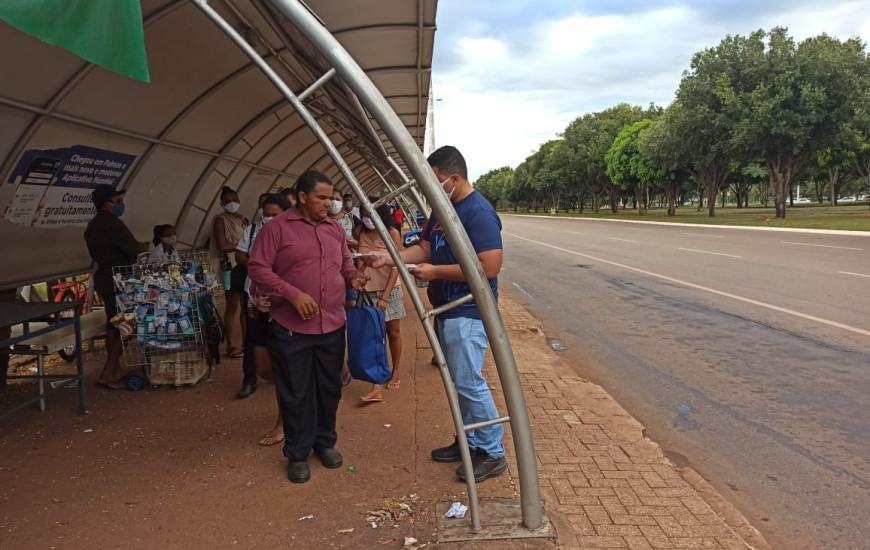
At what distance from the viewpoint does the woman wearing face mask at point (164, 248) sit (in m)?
5.74

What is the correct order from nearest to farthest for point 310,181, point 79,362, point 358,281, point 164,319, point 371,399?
point 310,181 → point 358,281 → point 79,362 → point 371,399 → point 164,319

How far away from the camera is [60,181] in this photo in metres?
5.69

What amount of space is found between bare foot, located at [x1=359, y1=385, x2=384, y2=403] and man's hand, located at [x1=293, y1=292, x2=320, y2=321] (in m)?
1.71

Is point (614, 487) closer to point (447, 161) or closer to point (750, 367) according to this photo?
point (447, 161)

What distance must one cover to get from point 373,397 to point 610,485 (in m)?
2.13

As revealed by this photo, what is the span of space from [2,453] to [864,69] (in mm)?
37083

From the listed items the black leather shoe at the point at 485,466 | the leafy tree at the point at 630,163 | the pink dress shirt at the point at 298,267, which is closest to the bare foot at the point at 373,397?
the pink dress shirt at the point at 298,267

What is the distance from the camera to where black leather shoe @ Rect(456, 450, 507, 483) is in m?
3.47

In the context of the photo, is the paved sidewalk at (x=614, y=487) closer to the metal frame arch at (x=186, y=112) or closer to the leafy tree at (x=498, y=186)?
the metal frame arch at (x=186, y=112)

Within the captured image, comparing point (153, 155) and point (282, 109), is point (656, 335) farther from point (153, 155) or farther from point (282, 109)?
point (153, 155)

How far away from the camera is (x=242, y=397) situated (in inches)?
204

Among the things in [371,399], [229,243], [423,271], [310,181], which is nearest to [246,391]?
[371,399]

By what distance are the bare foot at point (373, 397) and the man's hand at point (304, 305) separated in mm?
1713

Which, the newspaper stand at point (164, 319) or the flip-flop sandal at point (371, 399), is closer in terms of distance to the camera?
the flip-flop sandal at point (371, 399)
